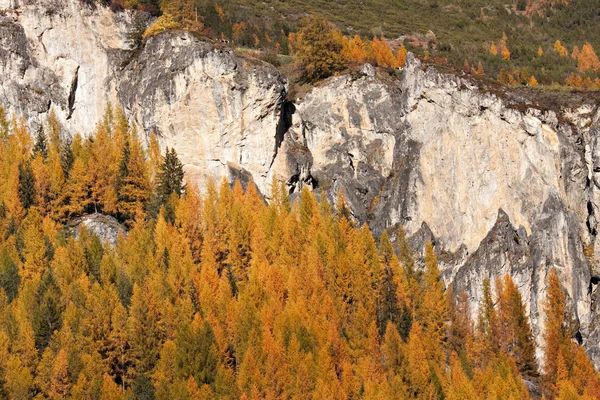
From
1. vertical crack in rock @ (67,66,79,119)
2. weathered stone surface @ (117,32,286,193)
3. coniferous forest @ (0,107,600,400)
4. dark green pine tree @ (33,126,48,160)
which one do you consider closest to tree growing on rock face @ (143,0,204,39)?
weathered stone surface @ (117,32,286,193)

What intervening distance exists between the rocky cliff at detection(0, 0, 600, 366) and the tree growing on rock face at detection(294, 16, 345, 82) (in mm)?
2241

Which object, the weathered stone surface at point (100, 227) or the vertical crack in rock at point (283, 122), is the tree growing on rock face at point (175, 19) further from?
the weathered stone surface at point (100, 227)

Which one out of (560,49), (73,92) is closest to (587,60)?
(560,49)

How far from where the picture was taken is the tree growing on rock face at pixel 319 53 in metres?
96.2

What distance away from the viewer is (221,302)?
69.4 m

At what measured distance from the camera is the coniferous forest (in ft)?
204

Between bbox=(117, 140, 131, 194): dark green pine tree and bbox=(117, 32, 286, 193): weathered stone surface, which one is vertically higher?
bbox=(117, 32, 286, 193): weathered stone surface

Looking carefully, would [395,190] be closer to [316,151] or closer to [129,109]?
[316,151]

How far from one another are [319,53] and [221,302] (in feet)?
121

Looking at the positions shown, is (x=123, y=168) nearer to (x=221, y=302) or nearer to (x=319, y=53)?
(x=221, y=302)

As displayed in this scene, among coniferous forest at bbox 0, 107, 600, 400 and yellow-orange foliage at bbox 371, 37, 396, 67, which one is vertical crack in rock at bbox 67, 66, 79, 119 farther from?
yellow-orange foliage at bbox 371, 37, 396, 67

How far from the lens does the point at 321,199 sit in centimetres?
8644

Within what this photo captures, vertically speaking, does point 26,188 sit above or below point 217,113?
below

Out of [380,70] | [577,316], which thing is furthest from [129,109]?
[577,316]
